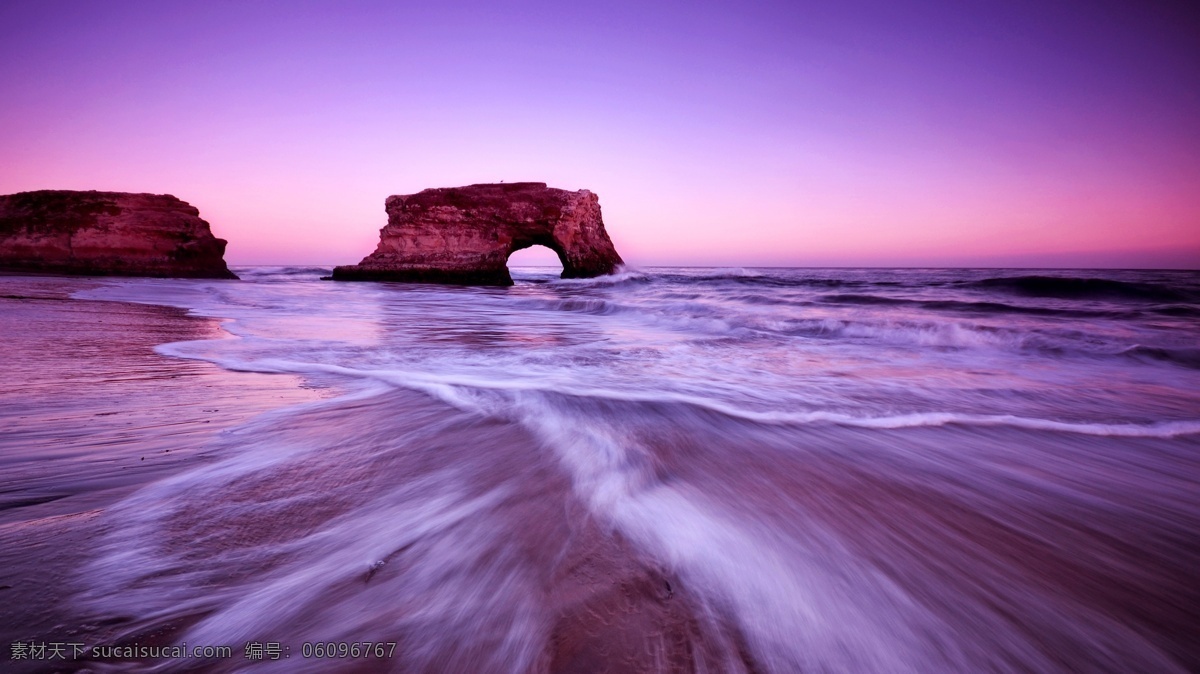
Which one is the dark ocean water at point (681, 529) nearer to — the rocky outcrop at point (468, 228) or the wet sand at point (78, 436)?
the wet sand at point (78, 436)

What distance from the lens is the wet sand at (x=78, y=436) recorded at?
1.07 metres

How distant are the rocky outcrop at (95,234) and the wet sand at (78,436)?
1021 inches

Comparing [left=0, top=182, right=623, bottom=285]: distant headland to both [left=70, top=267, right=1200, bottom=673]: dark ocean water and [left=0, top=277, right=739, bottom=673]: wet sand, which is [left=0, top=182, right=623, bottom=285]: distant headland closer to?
[left=70, top=267, right=1200, bottom=673]: dark ocean water

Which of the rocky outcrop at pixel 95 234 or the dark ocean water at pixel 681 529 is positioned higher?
the rocky outcrop at pixel 95 234

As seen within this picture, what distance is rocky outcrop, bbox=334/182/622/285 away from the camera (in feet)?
78.3

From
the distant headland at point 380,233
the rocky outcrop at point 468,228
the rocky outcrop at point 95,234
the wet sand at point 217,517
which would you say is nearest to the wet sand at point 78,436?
the wet sand at point 217,517

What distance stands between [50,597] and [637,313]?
10.2 meters

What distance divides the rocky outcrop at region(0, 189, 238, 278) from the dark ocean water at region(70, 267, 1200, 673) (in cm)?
2828

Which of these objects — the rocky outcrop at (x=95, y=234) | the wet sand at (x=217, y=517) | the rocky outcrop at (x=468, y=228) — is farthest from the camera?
the rocky outcrop at (x=468, y=228)

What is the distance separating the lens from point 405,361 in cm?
418

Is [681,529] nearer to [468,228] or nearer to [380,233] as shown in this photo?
[468,228]

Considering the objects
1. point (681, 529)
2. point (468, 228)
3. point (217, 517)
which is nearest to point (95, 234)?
point (468, 228)

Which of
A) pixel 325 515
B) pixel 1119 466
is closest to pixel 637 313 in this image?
pixel 1119 466

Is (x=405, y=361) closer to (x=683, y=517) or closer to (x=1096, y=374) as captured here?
(x=683, y=517)
